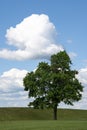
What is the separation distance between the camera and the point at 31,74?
311ft

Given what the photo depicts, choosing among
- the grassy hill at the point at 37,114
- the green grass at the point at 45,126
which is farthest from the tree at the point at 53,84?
the green grass at the point at 45,126

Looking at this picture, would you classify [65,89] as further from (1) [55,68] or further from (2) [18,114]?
(2) [18,114]

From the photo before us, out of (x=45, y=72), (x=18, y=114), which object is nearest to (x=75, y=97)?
(x=45, y=72)

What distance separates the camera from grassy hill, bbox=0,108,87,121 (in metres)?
114

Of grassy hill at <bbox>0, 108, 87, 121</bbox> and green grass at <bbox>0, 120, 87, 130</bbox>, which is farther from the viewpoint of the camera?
grassy hill at <bbox>0, 108, 87, 121</bbox>

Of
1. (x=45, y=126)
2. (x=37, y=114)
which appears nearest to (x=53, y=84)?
(x=37, y=114)

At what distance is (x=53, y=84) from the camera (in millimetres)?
92938

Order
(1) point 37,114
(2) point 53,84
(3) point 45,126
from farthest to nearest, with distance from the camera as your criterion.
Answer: (1) point 37,114, (2) point 53,84, (3) point 45,126

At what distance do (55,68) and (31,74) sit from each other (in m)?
5.60

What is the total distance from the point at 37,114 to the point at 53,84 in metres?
30.7

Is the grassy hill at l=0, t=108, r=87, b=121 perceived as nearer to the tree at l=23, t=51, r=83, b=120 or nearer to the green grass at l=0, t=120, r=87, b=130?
the tree at l=23, t=51, r=83, b=120

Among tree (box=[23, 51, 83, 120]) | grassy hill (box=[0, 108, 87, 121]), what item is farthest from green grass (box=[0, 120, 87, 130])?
grassy hill (box=[0, 108, 87, 121])

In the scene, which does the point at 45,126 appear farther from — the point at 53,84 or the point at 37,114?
the point at 37,114

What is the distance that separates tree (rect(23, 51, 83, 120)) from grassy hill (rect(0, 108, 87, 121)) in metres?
19.8
